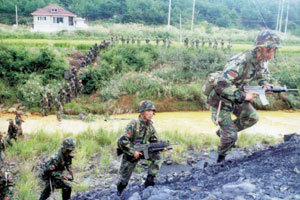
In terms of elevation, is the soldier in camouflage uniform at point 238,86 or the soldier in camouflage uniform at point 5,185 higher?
the soldier in camouflage uniform at point 238,86

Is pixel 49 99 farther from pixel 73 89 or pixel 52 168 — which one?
pixel 52 168

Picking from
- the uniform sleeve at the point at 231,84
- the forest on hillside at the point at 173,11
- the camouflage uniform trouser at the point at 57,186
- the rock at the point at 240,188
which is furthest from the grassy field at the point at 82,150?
the forest on hillside at the point at 173,11

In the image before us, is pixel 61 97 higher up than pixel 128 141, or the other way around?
pixel 128 141

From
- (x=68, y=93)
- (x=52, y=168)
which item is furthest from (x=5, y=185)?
(x=68, y=93)

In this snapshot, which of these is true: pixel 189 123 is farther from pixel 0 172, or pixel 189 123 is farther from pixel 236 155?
pixel 0 172

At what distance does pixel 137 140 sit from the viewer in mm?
4512

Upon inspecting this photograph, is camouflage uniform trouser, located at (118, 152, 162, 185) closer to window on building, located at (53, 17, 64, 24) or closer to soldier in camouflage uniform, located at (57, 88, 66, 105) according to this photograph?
soldier in camouflage uniform, located at (57, 88, 66, 105)

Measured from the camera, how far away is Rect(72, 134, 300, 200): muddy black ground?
3.52 metres

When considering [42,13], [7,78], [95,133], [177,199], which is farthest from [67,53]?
[177,199]

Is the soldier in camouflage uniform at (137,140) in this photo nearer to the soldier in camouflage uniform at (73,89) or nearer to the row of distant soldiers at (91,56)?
the soldier in camouflage uniform at (73,89)

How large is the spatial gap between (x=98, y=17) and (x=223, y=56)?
33.9ft

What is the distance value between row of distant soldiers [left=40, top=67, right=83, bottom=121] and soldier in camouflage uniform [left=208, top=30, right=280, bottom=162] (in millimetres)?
7026

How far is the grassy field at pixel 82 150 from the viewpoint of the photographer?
5.48 meters

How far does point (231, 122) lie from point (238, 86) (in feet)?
1.93
